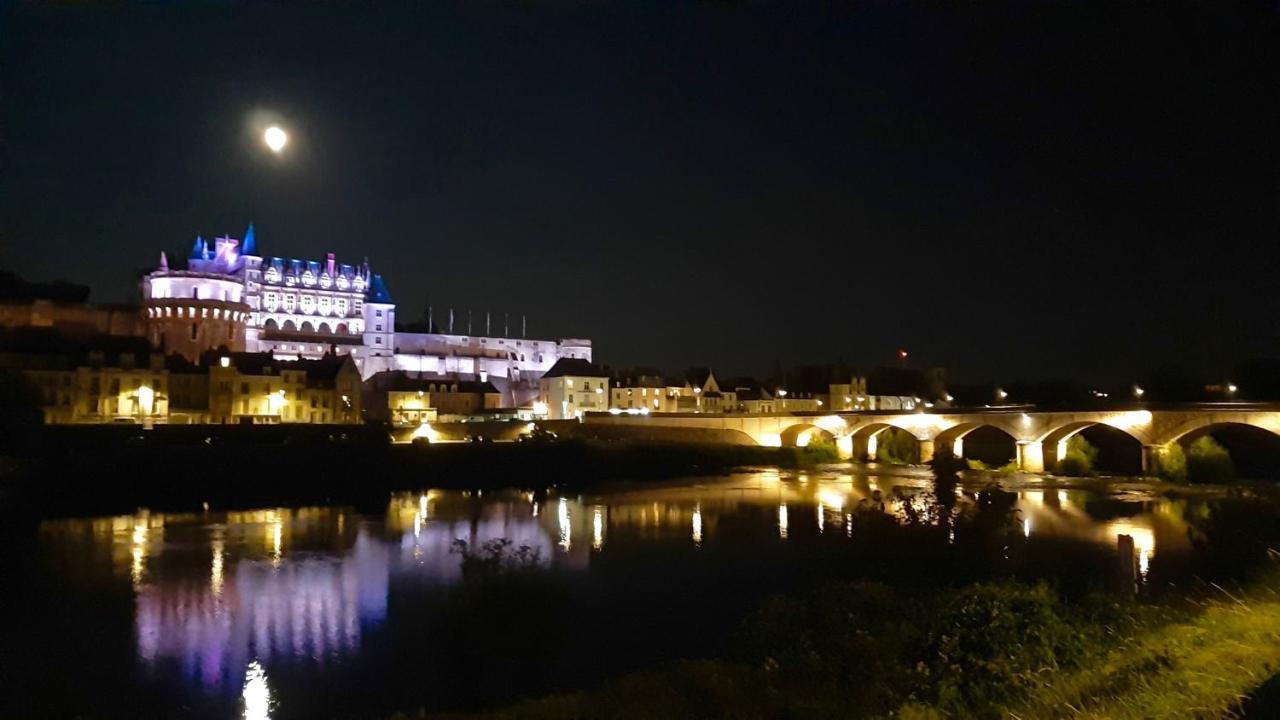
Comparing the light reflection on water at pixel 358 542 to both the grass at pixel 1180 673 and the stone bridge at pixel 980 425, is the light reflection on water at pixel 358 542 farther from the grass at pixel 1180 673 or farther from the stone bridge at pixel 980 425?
the grass at pixel 1180 673

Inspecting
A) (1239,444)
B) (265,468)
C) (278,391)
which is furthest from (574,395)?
(1239,444)

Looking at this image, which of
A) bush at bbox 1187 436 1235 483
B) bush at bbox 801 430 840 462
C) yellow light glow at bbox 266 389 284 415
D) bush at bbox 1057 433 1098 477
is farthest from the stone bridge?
yellow light glow at bbox 266 389 284 415

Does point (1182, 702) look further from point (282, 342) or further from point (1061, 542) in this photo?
point (282, 342)

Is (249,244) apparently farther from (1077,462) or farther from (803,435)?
(1077,462)

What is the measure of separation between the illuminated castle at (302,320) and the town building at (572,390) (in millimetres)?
4369

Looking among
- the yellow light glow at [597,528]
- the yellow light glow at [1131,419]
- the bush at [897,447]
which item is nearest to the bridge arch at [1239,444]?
the yellow light glow at [1131,419]

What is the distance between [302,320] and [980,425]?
6352cm

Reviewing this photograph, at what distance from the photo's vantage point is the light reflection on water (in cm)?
Answer: 1747

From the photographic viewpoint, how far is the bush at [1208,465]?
4481 centimetres

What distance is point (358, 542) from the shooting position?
95.4ft

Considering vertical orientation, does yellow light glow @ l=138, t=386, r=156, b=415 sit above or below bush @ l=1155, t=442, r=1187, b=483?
above

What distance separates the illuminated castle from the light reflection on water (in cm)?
4382

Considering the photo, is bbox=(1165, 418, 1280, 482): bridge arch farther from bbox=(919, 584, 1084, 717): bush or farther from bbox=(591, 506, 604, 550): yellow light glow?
bbox=(919, 584, 1084, 717): bush

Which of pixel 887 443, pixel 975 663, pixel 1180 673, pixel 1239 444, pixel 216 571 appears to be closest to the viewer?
pixel 1180 673
